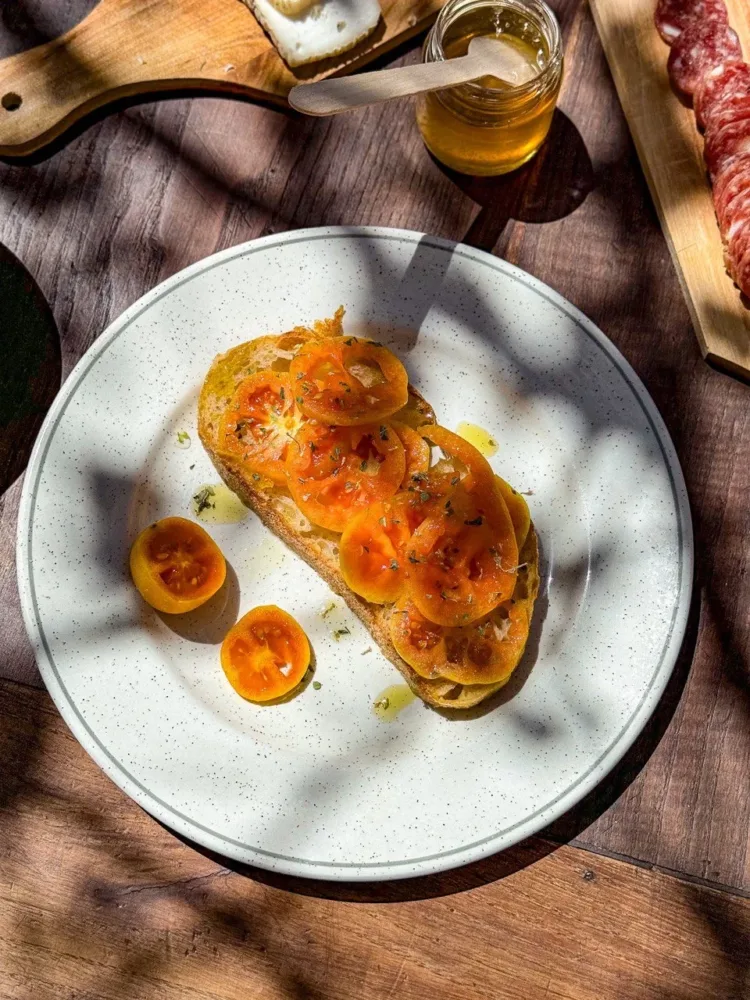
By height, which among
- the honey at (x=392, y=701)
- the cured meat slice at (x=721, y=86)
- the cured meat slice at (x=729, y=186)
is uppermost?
the cured meat slice at (x=721, y=86)

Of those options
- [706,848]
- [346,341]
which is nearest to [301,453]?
[346,341]

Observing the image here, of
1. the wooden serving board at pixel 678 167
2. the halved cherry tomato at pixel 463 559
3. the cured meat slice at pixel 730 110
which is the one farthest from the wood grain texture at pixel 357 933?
the cured meat slice at pixel 730 110

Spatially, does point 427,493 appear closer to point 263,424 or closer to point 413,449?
point 413,449

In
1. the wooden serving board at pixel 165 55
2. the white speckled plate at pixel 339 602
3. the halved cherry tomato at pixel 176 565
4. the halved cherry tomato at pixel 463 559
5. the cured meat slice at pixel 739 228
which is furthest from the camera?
the wooden serving board at pixel 165 55

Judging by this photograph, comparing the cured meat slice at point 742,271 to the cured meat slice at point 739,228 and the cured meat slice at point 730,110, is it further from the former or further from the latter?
the cured meat slice at point 730,110

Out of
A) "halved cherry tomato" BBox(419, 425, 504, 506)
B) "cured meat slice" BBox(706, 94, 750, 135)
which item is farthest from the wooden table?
"halved cherry tomato" BBox(419, 425, 504, 506)

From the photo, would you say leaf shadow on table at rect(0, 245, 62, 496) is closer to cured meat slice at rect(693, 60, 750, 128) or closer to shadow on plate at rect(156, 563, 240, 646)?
shadow on plate at rect(156, 563, 240, 646)

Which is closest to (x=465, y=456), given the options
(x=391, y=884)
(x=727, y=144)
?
(x=391, y=884)
